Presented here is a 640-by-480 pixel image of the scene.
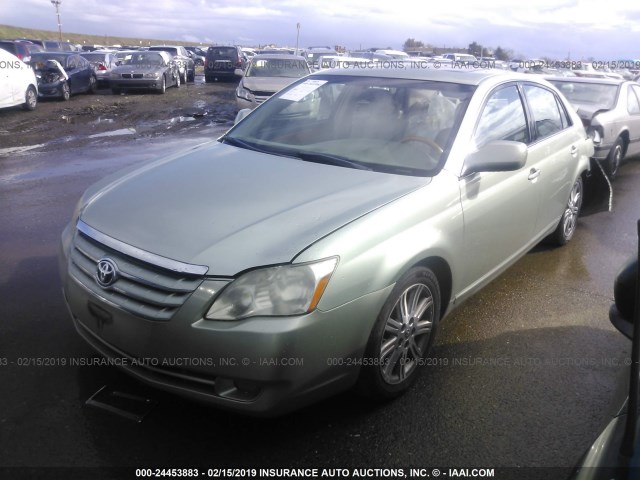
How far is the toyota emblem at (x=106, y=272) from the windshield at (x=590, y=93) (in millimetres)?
8718

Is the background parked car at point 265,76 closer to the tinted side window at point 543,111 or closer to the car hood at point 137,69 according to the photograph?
the car hood at point 137,69

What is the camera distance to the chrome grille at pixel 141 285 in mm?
2395

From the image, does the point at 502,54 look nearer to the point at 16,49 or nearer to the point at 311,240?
the point at 16,49

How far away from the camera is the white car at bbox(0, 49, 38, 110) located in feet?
42.4

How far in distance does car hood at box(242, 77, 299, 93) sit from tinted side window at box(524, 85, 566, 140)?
28.6ft

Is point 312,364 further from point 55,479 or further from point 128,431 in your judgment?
point 55,479

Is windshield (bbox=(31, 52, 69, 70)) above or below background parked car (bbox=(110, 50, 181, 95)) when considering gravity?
above

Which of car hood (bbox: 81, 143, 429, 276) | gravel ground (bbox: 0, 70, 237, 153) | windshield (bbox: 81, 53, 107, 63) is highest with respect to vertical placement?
car hood (bbox: 81, 143, 429, 276)

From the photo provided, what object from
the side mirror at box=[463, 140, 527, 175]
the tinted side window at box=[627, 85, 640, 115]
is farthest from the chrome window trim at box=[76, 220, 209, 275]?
the tinted side window at box=[627, 85, 640, 115]

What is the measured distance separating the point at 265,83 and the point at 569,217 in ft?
31.0

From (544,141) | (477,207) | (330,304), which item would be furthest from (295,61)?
(330,304)

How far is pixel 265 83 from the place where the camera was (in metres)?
13.3

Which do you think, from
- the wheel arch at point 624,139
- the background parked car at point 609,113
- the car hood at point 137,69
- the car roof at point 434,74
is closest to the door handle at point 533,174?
the car roof at point 434,74

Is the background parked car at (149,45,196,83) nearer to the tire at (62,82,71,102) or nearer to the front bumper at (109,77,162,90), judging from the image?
the front bumper at (109,77,162,90)
